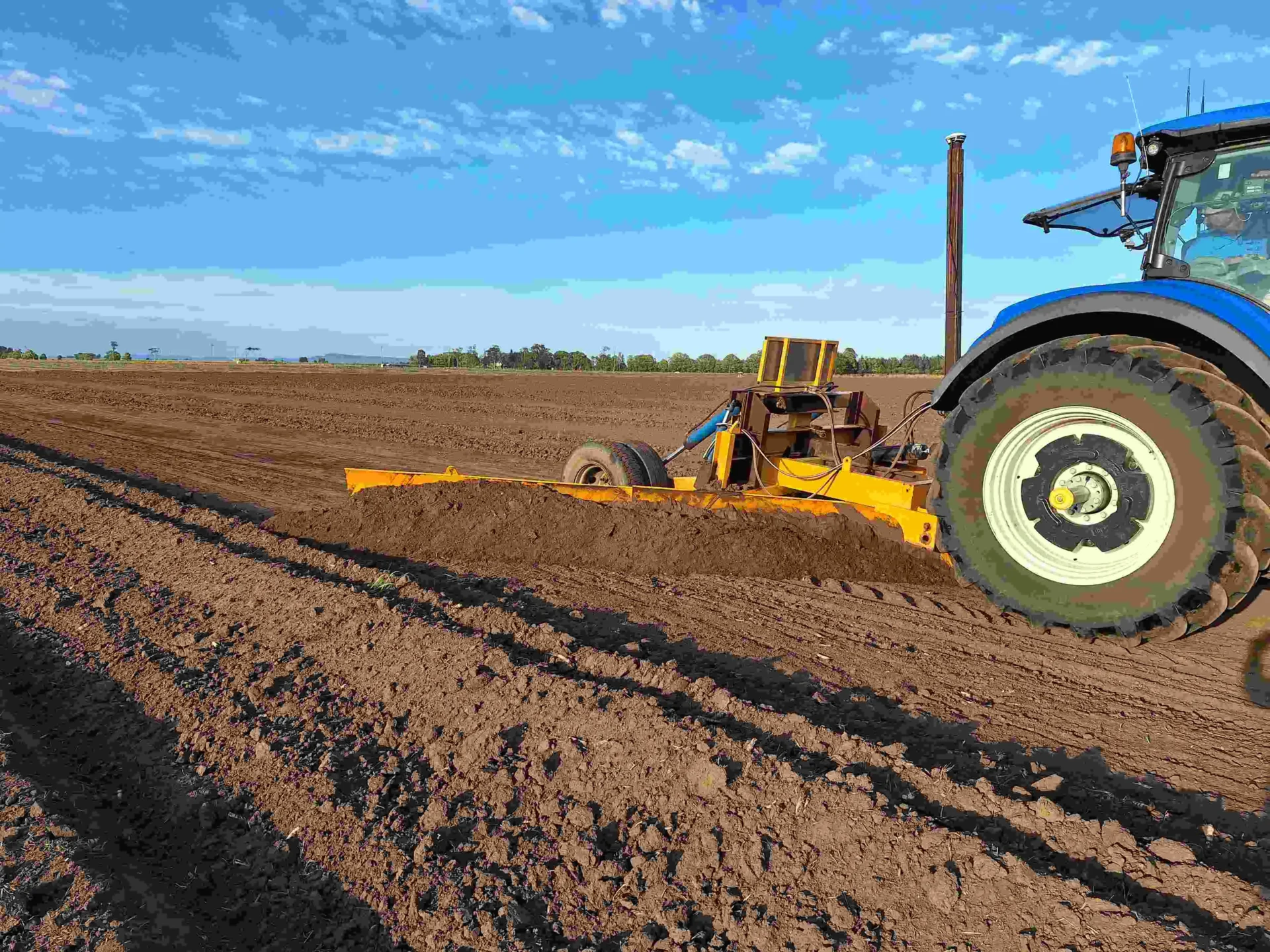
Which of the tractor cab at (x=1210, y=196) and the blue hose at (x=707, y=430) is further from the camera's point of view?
the blue hose at (x=707, y=430)

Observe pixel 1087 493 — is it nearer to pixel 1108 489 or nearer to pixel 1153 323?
pixel 1108 489

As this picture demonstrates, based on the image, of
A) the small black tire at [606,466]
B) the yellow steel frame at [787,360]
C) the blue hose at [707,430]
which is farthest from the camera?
the blue hose at [707,430]

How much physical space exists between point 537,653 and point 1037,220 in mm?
4631

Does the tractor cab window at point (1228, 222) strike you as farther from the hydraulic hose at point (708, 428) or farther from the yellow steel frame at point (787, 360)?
the hydraulic hose at point (708, 428)

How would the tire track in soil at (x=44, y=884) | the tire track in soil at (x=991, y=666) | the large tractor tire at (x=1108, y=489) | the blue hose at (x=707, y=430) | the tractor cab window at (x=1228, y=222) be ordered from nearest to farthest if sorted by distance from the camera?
the tire track in soil at (x=44, y=884)
the tire track in soil at (x=991, y=666)
the large tractor tire at (x=1108, y=489)
the tractor cab window at (x=1228, y=222)
the blue hose at (x=707, y=430)

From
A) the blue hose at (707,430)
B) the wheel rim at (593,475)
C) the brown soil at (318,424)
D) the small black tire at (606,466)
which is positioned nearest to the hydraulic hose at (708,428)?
the blue hose at (707,430)

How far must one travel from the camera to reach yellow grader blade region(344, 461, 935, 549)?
4.93 m

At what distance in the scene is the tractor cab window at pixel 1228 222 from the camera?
3.71 meters

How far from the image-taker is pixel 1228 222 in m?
3.86

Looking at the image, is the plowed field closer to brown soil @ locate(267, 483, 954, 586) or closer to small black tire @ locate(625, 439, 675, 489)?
brown soil @ locate(267, 483, 954, 586)

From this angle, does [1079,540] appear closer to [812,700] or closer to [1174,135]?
[812,700]

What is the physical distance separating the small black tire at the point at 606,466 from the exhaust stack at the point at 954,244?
262cm

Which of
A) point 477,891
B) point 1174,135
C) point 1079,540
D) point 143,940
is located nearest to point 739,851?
point 477,891

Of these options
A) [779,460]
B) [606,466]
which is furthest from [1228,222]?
[606,466]
